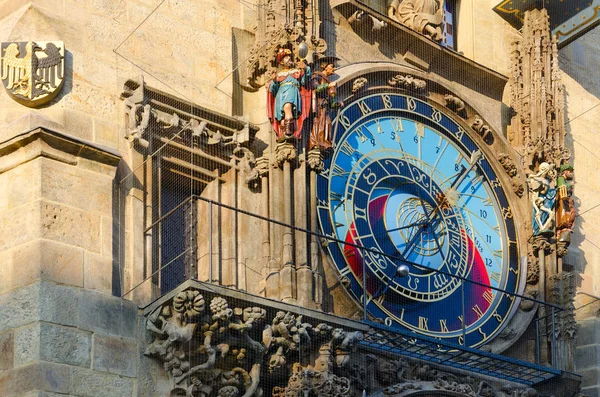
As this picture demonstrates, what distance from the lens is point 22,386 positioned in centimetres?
1285

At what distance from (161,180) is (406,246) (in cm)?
247

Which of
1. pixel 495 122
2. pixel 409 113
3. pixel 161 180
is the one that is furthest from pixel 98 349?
pixel 495 122

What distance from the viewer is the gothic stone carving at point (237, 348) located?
1345 centimetres

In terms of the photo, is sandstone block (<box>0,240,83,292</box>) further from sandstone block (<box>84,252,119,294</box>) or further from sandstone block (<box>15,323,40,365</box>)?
sandstone block (<box>15,323,40,365</box>)

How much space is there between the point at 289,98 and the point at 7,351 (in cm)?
343

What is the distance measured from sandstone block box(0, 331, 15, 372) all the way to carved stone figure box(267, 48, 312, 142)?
122 inches

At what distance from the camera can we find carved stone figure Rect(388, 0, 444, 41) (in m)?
17.2

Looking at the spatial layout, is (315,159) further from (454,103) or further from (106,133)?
(454,103)

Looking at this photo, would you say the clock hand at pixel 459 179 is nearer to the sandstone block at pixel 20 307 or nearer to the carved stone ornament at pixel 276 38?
the carved stone ornament at pixel 276 38

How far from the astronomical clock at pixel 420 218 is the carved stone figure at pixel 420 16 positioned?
2.78 ft

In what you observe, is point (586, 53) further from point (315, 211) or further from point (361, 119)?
point (315, 211)

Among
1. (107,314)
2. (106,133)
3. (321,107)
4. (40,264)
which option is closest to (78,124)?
(106,133)

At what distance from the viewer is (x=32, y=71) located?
13953 mm

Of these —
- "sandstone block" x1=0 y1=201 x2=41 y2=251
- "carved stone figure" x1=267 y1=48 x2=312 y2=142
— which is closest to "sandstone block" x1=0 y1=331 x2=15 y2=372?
"sandstone block" x1=0 y1=201 x2=41 y2=251
